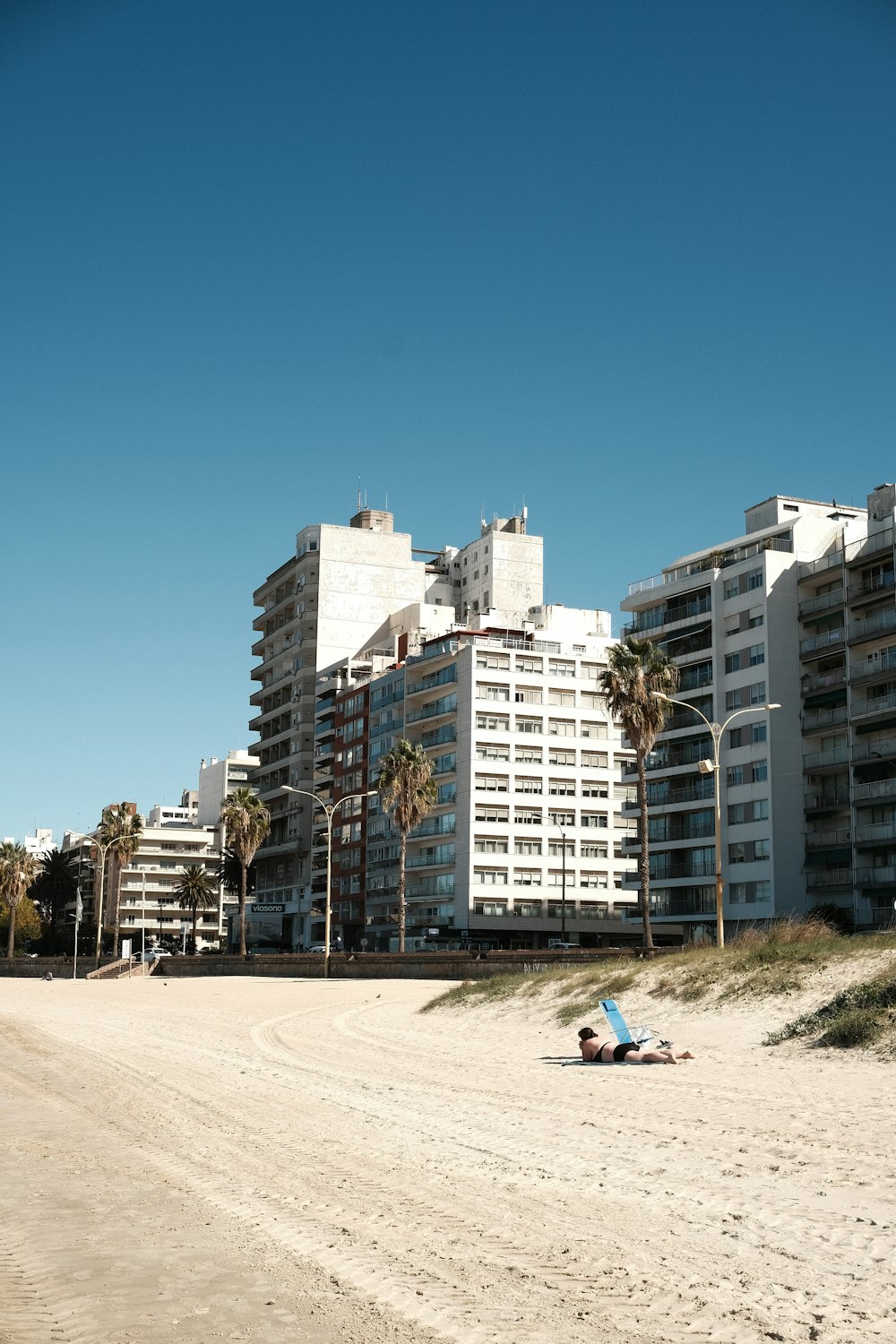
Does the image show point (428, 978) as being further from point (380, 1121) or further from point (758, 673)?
point (380, 1121)

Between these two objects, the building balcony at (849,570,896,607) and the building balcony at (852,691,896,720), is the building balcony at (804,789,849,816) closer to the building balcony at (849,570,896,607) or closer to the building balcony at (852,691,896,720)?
the building balcony at (852,691,896,720)

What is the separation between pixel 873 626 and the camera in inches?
3095

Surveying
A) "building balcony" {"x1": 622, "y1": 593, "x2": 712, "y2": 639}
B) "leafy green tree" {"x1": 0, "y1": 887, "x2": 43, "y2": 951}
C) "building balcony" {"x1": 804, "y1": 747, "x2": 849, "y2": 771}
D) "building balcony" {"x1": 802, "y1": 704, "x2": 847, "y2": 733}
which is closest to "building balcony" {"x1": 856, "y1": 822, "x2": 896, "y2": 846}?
"building balcony" {"x1": 804, "y1": 747, "x2": 849, "y2": 771}

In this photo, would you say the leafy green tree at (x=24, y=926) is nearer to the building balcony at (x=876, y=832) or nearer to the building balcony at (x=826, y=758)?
the building balcony at (x=826, y=758)

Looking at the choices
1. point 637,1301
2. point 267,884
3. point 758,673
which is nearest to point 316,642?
point 267,884

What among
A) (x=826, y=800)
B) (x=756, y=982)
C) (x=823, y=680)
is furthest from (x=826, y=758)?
(x=756, y=982)

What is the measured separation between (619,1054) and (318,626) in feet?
384

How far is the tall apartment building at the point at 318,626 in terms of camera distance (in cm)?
13288

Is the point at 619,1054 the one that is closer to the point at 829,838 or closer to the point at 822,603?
the point at 829,838

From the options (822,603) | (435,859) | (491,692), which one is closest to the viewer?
(822,603)

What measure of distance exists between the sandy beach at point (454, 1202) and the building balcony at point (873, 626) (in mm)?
56773

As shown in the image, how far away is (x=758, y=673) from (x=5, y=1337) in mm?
80476

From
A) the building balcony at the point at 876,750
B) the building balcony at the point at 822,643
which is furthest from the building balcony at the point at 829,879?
the building balcony at the point at 822,643

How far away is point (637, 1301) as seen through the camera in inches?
332
